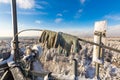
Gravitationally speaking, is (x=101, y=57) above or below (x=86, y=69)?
above

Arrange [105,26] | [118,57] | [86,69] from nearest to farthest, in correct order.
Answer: [105,26], [86,69], [118,57]

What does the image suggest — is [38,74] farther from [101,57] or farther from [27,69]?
[101,57]

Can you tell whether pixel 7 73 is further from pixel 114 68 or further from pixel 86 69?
pixel 114 68

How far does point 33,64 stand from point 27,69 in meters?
0.20

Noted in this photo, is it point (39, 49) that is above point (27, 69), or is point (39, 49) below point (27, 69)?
above

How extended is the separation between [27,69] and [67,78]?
1070mm

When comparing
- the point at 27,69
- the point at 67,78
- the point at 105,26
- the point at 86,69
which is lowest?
the point at 86,69

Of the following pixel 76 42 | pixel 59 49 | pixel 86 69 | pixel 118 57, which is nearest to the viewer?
pixel 76 42

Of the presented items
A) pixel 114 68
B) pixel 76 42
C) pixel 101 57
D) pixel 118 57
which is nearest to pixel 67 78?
pixel 101 57

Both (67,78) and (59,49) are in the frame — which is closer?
(59,49)

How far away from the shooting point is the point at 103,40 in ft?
10.6

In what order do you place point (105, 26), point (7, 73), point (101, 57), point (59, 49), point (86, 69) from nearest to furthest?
point (59, 49) → point (105, 26) → point (101, 57) → point (7, 73) → point (86, 69)

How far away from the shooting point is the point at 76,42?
2424mm

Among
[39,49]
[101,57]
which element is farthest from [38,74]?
[101,57]
